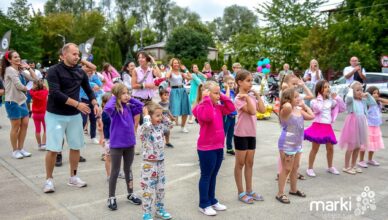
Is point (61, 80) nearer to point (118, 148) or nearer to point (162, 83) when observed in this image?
point (118, 148)

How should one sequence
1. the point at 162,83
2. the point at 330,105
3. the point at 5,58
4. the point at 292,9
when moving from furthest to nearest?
the point at 292,9, the point at 162,83, the point at 5,58, the point at 330,105

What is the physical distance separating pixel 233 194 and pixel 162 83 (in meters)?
4.15

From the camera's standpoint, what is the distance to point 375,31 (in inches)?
900

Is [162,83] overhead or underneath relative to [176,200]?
overhead

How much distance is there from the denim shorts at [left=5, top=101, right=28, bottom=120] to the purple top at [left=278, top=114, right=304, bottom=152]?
478cm

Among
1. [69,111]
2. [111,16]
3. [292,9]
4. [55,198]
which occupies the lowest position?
[55,198]

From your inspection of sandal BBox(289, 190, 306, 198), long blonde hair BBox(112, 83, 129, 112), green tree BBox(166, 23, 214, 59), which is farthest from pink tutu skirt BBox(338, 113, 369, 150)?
green tree BBox(166, 23, 214, 59)

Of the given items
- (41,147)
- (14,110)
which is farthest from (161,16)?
(14,110)

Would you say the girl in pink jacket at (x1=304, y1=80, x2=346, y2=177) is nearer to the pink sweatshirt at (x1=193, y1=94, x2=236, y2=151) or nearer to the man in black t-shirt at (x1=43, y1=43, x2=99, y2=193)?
the pink sweatshirt at (x1=193, y1=94, x2=236, y2=151)

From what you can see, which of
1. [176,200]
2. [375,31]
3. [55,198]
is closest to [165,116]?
[176,200]

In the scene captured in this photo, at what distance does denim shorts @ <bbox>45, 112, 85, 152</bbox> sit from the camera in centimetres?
476

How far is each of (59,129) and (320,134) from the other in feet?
12.6

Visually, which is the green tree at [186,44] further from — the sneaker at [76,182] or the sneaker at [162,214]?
the sneaker at [162,214]

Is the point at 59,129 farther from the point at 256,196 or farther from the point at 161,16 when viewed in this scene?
the point at 161,16
